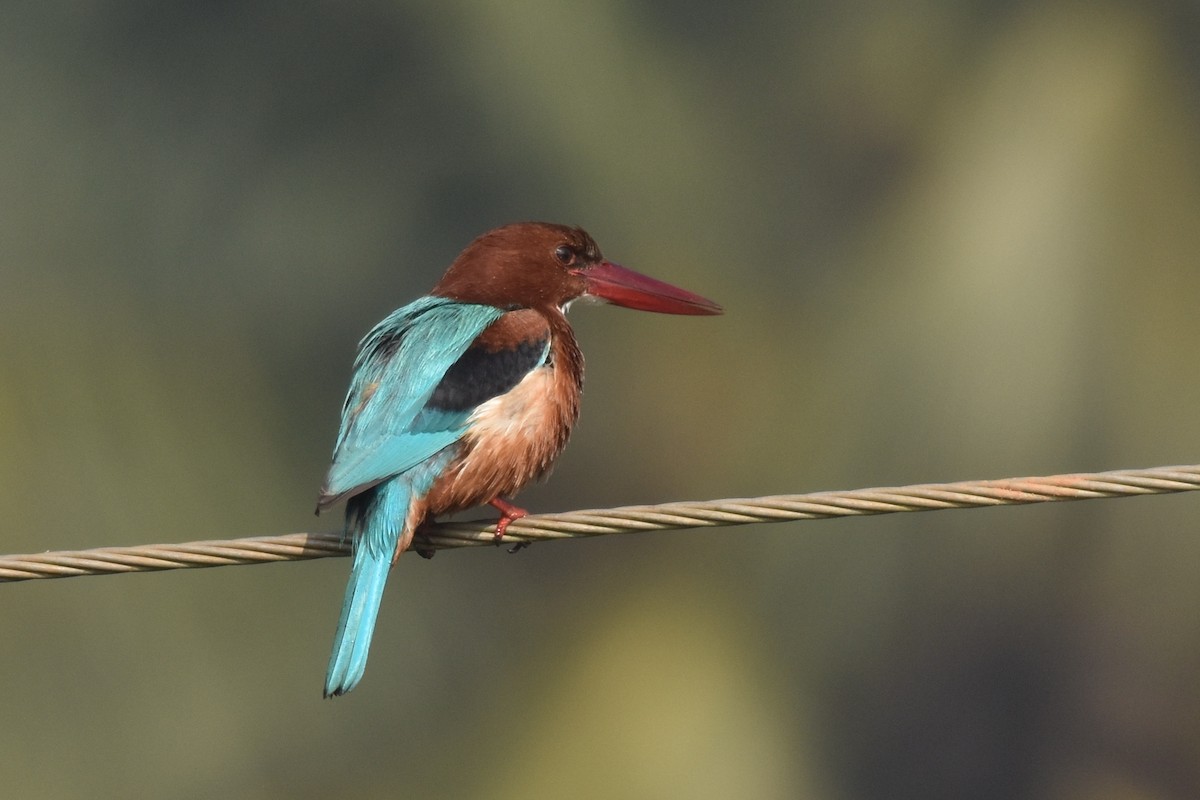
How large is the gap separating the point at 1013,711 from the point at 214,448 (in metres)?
4.48

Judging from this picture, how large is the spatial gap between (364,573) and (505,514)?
1.25ft

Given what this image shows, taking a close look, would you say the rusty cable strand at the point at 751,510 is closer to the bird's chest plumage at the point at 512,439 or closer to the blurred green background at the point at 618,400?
the bird's chest plumage at the point at 512,439

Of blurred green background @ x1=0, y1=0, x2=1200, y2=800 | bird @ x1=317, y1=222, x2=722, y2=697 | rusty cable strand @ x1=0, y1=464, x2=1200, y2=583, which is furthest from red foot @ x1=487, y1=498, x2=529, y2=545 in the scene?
blurred green background @ x1=0, y1=0, x2=1200, y2=800

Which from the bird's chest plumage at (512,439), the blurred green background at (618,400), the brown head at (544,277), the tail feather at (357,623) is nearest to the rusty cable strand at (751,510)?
the tail feather at (357,623)

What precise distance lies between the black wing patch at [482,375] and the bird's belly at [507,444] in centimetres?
2

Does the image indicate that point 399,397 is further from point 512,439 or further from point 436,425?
point 512,439

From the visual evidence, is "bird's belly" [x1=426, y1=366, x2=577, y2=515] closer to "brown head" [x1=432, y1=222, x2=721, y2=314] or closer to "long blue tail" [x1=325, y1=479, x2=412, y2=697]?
"long blue tail" [x1=325, y1=479, x2=412, y2=697]

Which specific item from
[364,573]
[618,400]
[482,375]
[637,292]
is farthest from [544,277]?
[618,400]

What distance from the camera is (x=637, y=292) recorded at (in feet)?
14.9

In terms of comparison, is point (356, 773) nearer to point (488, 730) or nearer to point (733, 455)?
point (488, 730)

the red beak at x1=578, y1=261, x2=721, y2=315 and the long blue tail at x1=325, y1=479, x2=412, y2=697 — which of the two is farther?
the red beak at x1=578, y1=261, x2=721, y2=315

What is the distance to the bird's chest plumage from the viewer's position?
350cm

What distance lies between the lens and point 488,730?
26.7 ft

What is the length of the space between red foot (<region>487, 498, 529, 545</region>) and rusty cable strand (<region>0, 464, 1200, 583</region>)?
462 mm
